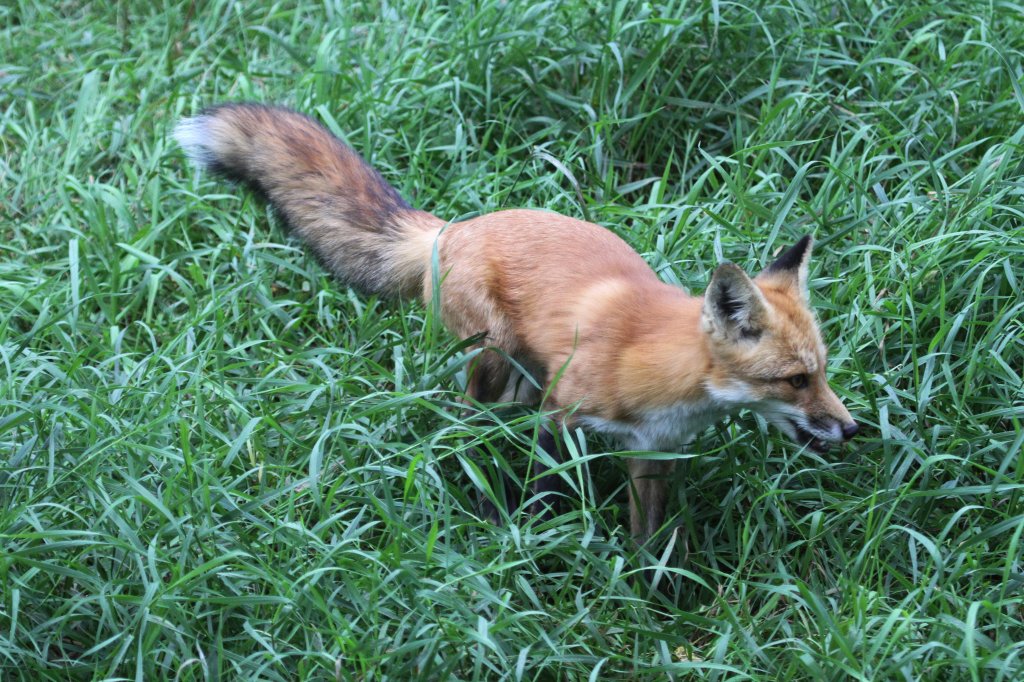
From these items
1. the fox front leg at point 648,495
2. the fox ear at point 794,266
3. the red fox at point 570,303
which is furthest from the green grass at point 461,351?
the fox ear at point 794,266

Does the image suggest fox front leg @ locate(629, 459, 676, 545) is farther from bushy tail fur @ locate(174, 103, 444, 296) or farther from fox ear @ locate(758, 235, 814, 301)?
bushy tail fur @ locate(174, 103, 444, 296)

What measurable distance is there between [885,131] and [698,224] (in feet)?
3.23

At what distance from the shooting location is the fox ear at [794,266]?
3953 millimetres

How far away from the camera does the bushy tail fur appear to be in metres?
4.75

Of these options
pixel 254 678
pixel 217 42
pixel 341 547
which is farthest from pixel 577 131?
pixel 254 678

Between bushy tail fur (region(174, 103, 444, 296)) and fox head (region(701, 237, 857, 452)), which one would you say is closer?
fox head (region(701, 237, 857, 452))

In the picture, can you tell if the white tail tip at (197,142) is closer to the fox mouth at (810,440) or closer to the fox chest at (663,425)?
the fox chest at (663,425)

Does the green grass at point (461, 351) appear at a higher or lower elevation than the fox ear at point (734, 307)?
lower

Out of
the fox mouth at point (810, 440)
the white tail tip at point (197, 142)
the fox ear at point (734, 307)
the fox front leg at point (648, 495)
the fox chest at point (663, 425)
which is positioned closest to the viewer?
the fox ear at point (734, 307)

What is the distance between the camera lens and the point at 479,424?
4629mm

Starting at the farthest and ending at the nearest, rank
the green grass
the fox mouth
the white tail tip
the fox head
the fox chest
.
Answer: the white tail tip → the fox chest → the fox mouth → the fox head → the green grass

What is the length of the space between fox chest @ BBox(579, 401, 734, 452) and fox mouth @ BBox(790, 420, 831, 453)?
25 centimetres

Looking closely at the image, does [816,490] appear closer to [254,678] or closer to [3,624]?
[254,678]

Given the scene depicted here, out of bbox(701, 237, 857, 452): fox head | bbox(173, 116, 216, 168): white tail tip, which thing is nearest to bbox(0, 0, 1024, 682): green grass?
bbox(701, 237, 857, 452): fox head
